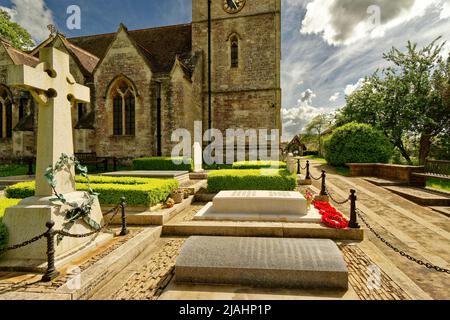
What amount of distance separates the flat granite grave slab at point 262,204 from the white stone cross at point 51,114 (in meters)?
4.01

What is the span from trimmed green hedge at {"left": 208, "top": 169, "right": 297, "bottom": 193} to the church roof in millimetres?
13254

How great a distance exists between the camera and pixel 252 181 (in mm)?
8586

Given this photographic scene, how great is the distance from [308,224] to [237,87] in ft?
52.9

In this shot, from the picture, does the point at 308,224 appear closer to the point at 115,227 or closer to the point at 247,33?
the point at 115,227

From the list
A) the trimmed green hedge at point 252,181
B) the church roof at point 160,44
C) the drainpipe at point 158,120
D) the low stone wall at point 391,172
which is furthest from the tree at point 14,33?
the low stone wall at point 391,172

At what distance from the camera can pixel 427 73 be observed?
→ 19469 mm

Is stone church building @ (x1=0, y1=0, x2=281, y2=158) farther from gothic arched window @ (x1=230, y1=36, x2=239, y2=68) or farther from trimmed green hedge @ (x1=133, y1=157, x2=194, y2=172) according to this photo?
trimmed green hedge @ (x1=133, y1=157, x2=194, y2=172)

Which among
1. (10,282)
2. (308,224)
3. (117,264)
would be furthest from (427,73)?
(10,282)

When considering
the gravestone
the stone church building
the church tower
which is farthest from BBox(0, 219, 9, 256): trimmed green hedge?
the church tower

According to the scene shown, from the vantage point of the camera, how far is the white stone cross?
410 centimetres

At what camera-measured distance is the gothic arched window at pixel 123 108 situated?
17.8m

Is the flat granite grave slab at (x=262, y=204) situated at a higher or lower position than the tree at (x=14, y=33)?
lower

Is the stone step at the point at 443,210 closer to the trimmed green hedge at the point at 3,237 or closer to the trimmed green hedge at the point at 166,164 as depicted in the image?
the trimmed green hedge at the point at 166,164

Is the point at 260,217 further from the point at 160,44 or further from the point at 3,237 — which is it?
the point at 160,44
